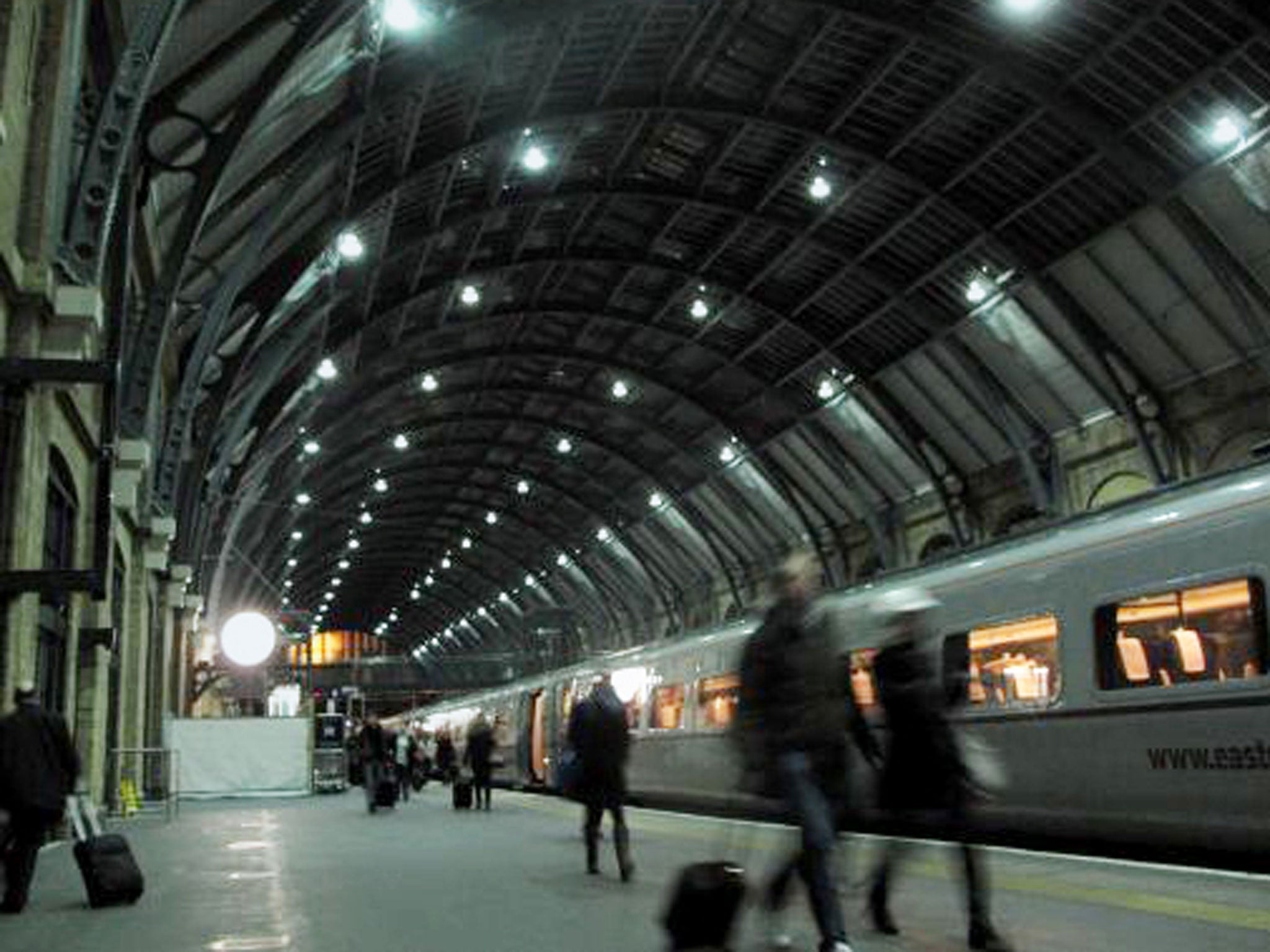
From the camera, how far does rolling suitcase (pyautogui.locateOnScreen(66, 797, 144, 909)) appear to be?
8227 millimetres

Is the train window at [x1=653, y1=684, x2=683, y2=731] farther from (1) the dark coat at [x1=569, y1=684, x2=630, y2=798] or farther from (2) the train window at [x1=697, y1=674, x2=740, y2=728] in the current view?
(1) the dark coat at [x1=569, y1=684, x2=630, y2=798]

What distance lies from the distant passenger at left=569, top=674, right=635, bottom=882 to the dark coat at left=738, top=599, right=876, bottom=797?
4.17m

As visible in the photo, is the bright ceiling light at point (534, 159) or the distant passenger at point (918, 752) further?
the bright ceiling light at point (534, 159)

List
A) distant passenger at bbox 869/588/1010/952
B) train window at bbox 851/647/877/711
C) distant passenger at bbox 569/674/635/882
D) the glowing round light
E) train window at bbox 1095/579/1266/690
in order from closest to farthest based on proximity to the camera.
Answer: distant passenger at bbox 869/588/1010/952 → train window at bbox 1095/579/1266/690 → distant passenger at bbox 569/674/635/882 → train window at bbox 851/647/877/711 → the glowing round light

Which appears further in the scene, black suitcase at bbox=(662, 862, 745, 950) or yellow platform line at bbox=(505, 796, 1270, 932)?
yellow platform line at bbox=(505, 796, 1270, 932)

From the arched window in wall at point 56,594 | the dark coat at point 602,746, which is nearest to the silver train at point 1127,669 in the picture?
the dark coat at point 602,746

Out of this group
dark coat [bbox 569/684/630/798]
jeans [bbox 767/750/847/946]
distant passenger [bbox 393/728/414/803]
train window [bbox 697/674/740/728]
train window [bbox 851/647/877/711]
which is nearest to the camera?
jeans [bbox 767/750/847/946]

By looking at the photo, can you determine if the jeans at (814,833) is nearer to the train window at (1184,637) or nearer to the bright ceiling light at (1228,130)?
the train window at (1184,637)

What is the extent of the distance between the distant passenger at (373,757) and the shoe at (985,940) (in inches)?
593

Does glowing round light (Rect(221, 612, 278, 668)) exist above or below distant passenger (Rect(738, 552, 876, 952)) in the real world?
above

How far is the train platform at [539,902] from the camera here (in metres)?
6.30

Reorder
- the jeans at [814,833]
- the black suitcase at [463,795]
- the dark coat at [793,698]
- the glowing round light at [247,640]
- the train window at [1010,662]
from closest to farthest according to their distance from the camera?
the jeans at [814,833] < the dark coat at [793,698] < the train window at [1010,662] < the black suitcase at [463,795] < the glowing round light at [247,640]

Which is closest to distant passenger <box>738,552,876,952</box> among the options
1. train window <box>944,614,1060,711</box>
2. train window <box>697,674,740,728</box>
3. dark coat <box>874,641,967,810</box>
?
Result: dark coat <box>874,641,967,810</box>

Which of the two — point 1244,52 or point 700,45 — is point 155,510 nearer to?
point 700,45
